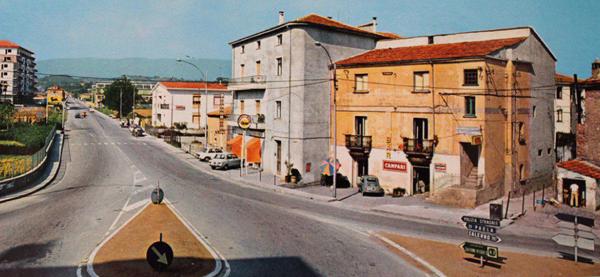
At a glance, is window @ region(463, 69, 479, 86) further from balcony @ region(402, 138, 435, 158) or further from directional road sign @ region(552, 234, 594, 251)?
directional road sign @ region(552, 234, 594, 251)

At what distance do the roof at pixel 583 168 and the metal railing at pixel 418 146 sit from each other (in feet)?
27.0

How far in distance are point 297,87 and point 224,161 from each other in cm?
1134

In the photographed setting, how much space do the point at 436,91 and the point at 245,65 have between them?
69.4ft

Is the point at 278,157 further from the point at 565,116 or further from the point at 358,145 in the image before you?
the point at 565,116

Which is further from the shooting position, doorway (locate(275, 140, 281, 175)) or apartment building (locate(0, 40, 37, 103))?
apartment building (locate(0, 40, 37, 103))

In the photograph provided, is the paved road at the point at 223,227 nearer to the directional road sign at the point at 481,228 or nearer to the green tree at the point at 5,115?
the directional road sign at the point at 481,228

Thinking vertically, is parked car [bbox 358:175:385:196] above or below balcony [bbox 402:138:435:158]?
below

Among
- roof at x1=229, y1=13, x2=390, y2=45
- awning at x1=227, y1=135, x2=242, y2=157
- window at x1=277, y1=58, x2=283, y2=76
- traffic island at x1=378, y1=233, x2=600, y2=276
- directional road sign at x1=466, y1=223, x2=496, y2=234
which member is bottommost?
traffic island at x1=378, y1=233, x2=600, y2=276

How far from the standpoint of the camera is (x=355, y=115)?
34469mm

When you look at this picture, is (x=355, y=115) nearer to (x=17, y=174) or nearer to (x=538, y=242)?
(x=538, y=242)

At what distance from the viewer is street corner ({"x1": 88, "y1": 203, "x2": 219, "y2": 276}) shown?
42.6 feet

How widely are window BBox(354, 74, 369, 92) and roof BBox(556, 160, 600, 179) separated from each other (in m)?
14.4

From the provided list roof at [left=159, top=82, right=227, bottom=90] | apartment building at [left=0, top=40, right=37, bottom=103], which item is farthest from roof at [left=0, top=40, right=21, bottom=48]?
roof at [left=159, top=82, right=227, bottom=90]

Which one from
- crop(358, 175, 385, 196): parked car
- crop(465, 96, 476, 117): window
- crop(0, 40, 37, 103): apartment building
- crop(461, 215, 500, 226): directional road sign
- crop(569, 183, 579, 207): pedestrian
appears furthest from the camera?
crop(0, 40, 37, 103): apartment building
